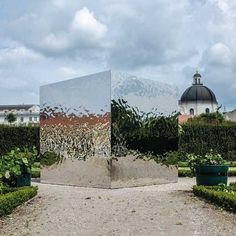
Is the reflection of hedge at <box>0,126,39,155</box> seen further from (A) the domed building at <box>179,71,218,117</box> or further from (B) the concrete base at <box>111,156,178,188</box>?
(A) the domed building at <box>179,71,218,117</box>

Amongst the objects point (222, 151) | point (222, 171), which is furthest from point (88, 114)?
point (222, 151)

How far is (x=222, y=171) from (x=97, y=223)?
5.86m

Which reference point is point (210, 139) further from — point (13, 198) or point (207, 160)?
point (13, 198)

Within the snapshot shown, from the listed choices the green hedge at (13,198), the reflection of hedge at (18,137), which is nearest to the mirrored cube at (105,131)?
the green hedge at (13,198)

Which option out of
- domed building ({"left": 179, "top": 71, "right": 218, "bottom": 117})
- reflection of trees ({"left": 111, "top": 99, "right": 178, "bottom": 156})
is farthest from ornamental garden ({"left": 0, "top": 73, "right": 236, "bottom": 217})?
domed building ({"left": 179, "top": 71, "right": 218, "bottom": 117})

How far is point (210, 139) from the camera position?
115ft

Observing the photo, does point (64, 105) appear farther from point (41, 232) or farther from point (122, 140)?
point (41, 232)

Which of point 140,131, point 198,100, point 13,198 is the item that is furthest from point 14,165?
point 198,100

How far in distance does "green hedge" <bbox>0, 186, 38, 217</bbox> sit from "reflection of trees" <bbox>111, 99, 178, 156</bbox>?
334 cm

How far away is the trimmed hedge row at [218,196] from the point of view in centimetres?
1133

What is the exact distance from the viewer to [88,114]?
16547mm

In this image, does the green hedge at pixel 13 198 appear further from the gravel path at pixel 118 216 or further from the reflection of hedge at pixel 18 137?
the reflection of hedge at pixel 18 137

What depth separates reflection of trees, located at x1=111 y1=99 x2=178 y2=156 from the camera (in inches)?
627

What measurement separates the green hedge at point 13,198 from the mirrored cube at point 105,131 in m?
3.01
